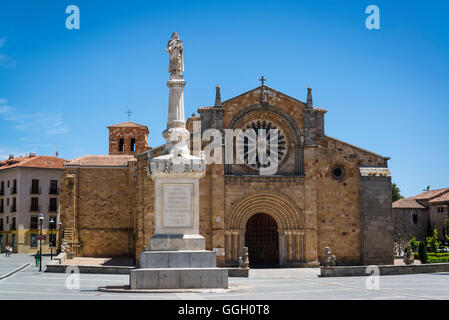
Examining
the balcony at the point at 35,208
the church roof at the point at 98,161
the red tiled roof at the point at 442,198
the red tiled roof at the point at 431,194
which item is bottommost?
the balcony at the point at 35,208

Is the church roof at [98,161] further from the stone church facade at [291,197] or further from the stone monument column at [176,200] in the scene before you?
the stone monument column at [176,200]

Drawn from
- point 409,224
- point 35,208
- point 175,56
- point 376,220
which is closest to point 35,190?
point 35,208

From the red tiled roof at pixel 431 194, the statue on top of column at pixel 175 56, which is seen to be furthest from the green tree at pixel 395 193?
the statue on top of column at pixel 175 56

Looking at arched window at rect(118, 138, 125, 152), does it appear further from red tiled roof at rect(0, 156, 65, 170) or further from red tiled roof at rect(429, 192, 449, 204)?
red tiled roof at rect(429, 192, 449, 204)

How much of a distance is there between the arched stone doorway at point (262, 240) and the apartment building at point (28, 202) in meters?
28.3

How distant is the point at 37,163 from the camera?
2264 inches

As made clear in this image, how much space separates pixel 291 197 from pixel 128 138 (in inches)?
881

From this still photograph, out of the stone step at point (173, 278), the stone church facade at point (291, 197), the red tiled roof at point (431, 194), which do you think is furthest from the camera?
the red tiled roof at point (431, 194)

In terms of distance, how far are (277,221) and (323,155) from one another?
4.99 m

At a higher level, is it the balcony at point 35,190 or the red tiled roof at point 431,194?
the balcony at point 35,190

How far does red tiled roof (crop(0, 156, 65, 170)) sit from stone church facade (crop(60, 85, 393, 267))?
2831cm

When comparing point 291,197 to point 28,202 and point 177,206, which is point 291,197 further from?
point 28,202

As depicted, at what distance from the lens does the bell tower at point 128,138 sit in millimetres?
49312
